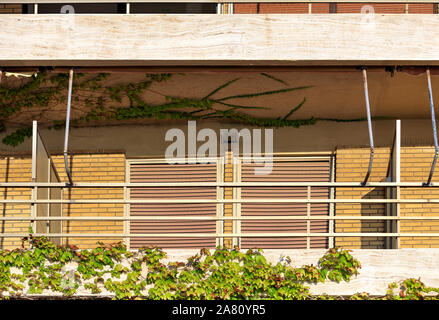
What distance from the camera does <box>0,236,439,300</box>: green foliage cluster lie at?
5781 mm

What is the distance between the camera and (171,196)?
8.16 m

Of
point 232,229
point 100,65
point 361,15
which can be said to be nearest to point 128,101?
point 100,65

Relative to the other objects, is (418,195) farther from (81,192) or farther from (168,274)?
(81,192)

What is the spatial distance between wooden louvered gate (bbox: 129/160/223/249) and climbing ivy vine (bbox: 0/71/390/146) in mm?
804

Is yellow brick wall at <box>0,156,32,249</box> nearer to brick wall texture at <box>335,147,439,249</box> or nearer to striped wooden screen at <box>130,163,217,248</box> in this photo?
striped wooden screen at <box>130,163,217,248</box>

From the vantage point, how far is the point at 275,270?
5832 mm

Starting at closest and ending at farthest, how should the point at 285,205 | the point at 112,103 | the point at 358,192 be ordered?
the point at 112,103 < the point at 358,192 < the point at 285,205

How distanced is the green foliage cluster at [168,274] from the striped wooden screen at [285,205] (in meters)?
2.20

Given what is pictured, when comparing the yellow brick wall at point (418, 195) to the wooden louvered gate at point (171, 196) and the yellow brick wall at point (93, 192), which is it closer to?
the wooden louvered gate at point (171, 196)

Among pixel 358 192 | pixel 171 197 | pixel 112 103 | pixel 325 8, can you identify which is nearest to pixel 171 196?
pixel 171 197

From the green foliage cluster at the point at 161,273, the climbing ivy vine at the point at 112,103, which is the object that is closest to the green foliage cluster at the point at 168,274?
the green foliage cluster at the point at 161,273

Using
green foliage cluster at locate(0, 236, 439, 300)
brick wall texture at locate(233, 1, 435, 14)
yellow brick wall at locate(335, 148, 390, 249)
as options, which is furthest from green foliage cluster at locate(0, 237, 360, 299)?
brick wall texture at locate(233, 1, 435, 14)

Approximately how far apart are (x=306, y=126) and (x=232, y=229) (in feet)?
6.51

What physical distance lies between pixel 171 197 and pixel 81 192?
1.43 meters
